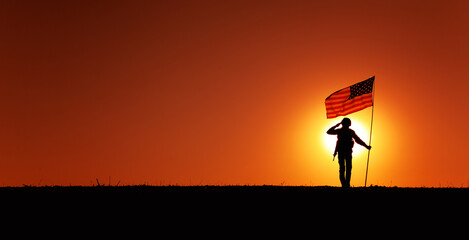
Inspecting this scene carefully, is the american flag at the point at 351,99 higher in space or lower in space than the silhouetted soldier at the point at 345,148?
higher

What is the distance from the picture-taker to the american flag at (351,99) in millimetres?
19047

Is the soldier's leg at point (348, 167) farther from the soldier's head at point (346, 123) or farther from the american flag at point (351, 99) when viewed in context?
the american flag at point (351, 99)

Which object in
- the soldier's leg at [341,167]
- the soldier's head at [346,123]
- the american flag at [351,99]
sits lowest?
the soldier's leg at [341,167]

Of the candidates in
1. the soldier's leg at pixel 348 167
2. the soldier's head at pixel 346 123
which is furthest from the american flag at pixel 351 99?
the soldier's leg at pixel 348 167

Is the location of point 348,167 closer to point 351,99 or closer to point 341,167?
point 341,167

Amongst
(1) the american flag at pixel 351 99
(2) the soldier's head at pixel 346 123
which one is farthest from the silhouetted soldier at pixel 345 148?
(1) the american flag at pixel 351 99

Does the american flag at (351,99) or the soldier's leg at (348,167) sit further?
the american flag at (351,99)

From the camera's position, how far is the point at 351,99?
19.2 meters

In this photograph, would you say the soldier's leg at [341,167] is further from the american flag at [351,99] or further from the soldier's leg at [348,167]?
the american flag at [351,99]

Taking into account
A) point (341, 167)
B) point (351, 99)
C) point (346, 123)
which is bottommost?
point (341, 167)

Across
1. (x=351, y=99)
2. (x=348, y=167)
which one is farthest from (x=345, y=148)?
(x=351, y=99)
